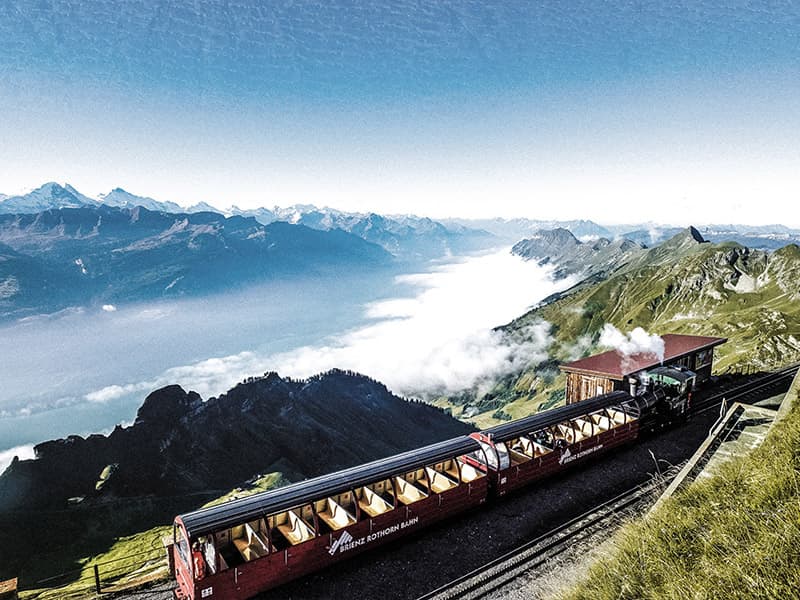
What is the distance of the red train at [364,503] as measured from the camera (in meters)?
16.6

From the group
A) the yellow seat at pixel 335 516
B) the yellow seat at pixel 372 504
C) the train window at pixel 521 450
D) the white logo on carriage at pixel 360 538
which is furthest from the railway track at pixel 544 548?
the train window at pixel 521 450

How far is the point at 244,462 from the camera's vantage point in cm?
8962

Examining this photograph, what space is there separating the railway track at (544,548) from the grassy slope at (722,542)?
7.49 metres

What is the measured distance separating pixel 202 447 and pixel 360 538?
3225 inches

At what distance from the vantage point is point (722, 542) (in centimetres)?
967

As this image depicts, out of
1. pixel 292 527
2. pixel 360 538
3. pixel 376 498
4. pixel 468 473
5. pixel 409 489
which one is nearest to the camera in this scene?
pixel 360 538

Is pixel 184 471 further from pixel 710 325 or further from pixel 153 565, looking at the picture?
pixel 710 325

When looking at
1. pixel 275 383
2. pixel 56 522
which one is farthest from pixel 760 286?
pixel 56 522

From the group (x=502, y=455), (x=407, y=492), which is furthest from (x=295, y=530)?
(x=502, y=455)

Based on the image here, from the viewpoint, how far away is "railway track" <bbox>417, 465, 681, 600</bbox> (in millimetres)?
17781

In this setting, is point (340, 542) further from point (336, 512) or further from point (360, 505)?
point (360, 505)

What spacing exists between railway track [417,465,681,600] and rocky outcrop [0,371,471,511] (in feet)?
227

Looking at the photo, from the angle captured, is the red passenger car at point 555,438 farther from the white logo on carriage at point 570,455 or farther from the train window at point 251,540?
the train window at point 251,540

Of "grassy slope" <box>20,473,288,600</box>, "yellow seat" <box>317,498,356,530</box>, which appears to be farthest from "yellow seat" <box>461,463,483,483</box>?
"grassy slope" <box>20,473,288,600</box>
